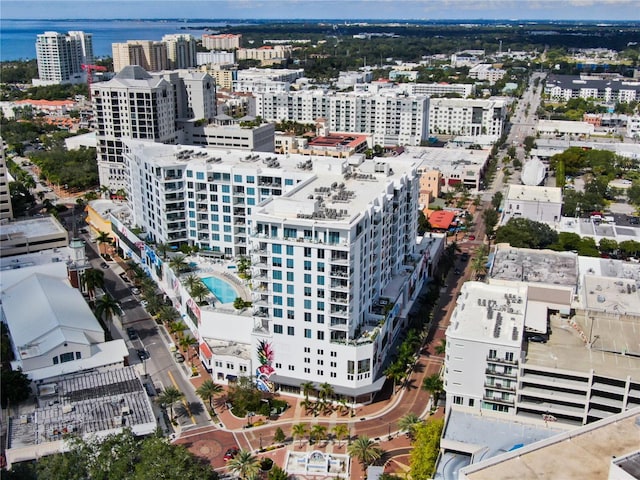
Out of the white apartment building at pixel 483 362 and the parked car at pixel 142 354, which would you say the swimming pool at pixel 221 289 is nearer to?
the parked car at pixel 142 354

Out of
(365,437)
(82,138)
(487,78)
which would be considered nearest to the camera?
(365,437)

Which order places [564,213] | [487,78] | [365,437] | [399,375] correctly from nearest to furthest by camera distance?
1. [365,437]
2. [399,375]
3. [564,213]
4. [487,78]

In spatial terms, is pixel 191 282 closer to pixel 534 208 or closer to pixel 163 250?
pixel 163 250

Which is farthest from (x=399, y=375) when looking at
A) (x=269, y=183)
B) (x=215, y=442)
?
(x=269, y=183)

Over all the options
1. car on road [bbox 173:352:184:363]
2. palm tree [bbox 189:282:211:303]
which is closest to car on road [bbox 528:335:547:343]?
palm tree [bbox 189:282:211:303]

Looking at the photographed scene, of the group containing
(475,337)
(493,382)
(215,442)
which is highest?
(475,337)

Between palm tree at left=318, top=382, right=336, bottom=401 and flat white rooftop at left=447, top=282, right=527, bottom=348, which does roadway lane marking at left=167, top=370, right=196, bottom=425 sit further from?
flat white rooftop at left=447, top=282, right=527, bottom=348

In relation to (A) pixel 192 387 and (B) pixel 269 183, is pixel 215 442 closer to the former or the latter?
(A) pixel 192 387
